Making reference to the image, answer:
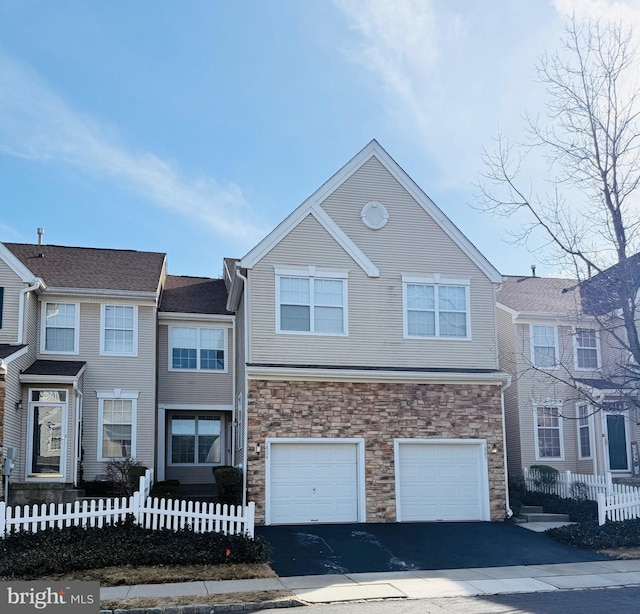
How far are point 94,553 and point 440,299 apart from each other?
37.4 ft

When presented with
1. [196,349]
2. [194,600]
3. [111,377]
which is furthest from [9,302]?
[194,600]

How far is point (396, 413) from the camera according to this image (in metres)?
20.3

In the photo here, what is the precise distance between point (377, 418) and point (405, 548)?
13.5 ft

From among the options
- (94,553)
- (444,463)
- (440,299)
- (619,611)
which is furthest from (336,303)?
(619,611)

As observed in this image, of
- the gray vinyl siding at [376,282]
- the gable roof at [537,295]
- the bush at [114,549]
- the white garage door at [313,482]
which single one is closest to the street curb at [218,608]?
the bush at [114,549]

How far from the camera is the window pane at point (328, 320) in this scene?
67.1 ft

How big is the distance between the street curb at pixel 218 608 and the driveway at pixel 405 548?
86.9 inches

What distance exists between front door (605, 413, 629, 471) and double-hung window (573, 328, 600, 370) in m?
1.88

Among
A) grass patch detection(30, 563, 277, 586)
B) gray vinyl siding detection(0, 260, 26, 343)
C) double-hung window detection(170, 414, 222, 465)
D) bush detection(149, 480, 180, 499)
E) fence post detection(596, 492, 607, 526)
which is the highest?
gray vinyl siding detection(0, 260, 26, 343)

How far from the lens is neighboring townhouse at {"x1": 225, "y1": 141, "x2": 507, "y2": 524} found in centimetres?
1961

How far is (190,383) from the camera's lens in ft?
81.4

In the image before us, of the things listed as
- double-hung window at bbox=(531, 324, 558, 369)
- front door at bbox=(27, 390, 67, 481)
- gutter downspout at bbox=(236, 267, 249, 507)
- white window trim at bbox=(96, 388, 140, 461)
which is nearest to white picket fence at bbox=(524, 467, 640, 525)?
double-hung window at bbox=(531, 324, 558, 369)

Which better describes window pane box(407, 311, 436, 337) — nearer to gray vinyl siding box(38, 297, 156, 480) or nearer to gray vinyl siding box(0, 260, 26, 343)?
gray vinyl siding box(38, 297, 156, 480)

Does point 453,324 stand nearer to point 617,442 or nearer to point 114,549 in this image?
point 617,442
